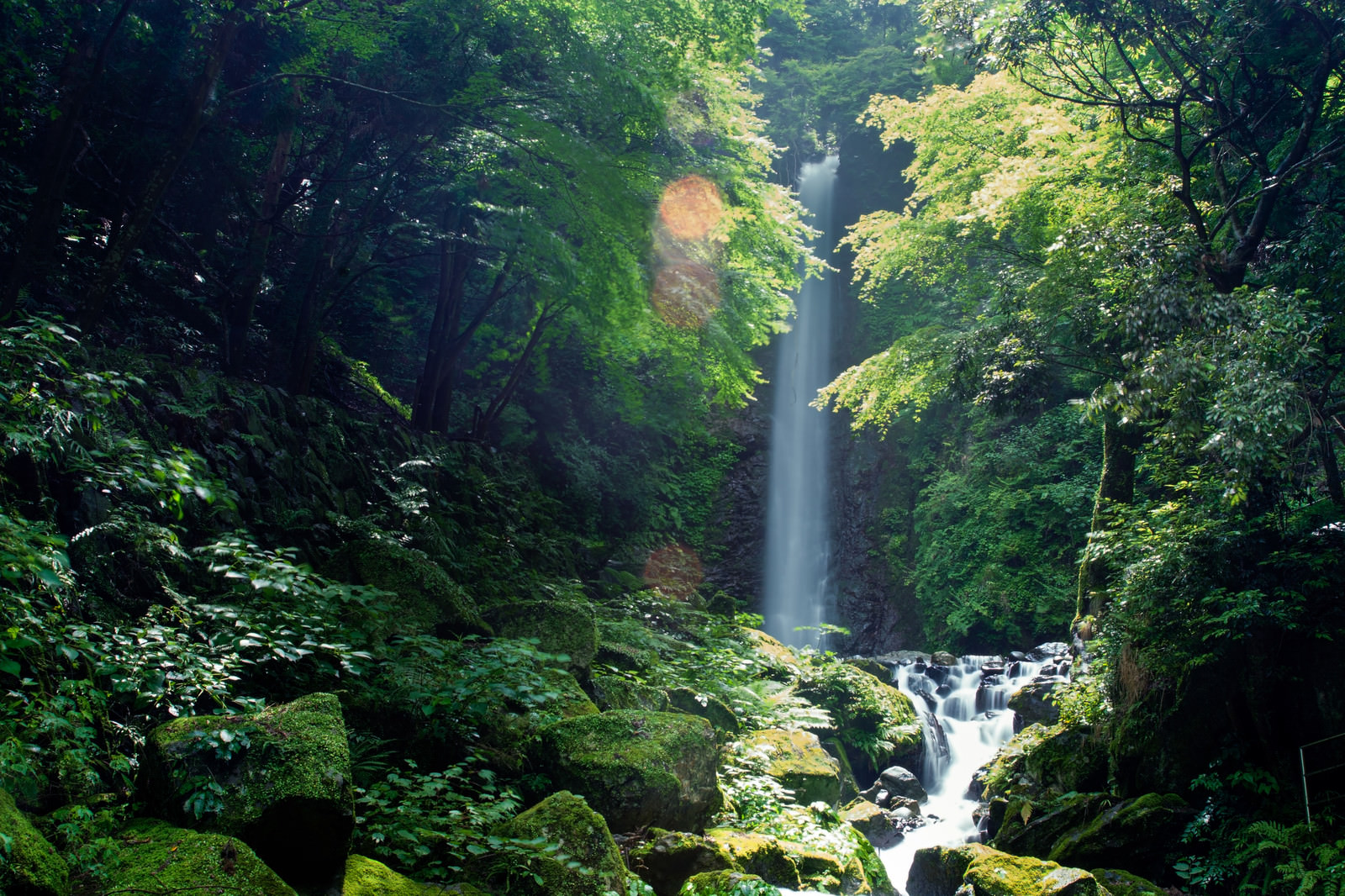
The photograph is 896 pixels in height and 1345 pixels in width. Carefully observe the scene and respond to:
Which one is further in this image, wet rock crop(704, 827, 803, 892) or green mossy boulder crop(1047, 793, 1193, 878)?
green mossy boulder crop(1047, 793, 1193, 878)

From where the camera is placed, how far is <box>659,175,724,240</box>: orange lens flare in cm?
931

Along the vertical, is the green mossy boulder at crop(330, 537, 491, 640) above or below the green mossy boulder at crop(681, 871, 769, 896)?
above

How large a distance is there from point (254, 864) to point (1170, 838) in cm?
704

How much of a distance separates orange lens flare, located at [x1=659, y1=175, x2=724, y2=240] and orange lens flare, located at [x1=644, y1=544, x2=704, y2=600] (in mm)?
5852

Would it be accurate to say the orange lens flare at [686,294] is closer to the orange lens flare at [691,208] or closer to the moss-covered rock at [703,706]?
the orange lens flare at [691,208]

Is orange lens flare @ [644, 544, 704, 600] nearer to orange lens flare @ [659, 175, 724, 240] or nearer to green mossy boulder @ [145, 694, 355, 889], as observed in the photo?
orange lens flare @ [659, 175, 724, 240]

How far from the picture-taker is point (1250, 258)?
754cm

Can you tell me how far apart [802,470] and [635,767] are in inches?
746

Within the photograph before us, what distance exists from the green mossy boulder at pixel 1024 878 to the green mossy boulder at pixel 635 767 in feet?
7.47

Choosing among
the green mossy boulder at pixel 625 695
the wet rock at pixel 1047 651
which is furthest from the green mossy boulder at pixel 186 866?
the wet rock at pixel 1047 651

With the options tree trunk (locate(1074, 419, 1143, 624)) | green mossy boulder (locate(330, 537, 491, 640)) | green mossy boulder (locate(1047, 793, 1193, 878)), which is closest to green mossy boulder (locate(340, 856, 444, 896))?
green mossy boulder (locate(330, 537, 491, 640))

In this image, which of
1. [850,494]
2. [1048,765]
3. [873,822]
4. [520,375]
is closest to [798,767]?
[873,822]

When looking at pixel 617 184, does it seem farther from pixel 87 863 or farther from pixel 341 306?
pixel 87 863

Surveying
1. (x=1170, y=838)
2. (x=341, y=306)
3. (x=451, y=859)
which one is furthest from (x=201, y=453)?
(x=1170, y=838)
